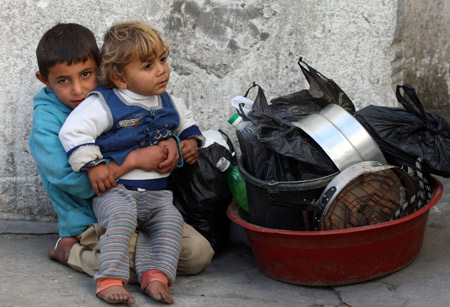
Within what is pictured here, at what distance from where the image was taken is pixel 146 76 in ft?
9.35

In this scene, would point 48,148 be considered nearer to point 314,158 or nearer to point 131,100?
point 131,100

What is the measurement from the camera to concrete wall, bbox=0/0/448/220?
3.39 meters

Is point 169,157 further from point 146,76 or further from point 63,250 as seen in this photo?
point 63,250

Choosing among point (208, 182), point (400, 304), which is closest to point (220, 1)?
point (208, 182)

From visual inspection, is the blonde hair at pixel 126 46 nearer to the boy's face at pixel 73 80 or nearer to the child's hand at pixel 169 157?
the boy's face at pixel 73 80

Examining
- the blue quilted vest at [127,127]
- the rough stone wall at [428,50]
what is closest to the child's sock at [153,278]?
the blue quilted vest at [127,127]

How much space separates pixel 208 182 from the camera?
10.3ft

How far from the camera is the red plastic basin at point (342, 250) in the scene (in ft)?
8.44

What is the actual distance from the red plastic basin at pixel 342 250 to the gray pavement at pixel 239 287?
2.4 inches

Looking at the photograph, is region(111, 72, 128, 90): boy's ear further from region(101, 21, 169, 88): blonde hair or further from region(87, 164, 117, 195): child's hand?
region(87, 164, 117, 195): child's hand

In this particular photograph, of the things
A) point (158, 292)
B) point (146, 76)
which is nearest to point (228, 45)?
point (146, 76)

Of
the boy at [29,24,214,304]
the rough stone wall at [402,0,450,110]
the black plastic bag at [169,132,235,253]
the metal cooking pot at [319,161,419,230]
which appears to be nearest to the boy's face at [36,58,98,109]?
the boy at [29,24,214,304]

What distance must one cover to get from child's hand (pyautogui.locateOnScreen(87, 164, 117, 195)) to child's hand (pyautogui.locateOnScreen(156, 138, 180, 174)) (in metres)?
0.25

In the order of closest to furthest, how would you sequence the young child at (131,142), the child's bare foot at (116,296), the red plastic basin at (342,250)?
1. the child's bare foot at (116,296)
2. the red plastic basin at (342,250)
3. the young child at (131,142)
